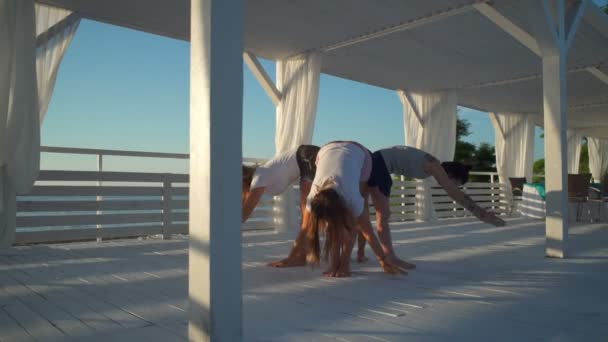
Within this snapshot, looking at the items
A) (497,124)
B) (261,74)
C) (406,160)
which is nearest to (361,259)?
(406,160)

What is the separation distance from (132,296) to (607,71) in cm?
675

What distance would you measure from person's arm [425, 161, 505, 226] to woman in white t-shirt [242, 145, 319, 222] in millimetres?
757

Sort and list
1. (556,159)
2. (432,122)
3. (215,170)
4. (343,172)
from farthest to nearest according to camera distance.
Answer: (432,122) → (556,159) → (343,172) → (215,170)

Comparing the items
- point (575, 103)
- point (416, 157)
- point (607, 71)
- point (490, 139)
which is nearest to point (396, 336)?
point (416, 157)

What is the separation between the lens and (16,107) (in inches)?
131

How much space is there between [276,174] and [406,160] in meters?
0.88

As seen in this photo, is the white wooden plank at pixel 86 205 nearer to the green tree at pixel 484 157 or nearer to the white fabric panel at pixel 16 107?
the white fabric panel at pixel 16 107

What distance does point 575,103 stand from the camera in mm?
8391

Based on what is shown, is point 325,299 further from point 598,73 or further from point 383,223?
point 598,73

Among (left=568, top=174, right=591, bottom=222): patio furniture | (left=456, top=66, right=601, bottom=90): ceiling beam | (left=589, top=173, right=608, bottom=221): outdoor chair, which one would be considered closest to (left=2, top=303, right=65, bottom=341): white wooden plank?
(left=456, top=66, right=601, bottom=90): ceiling beam

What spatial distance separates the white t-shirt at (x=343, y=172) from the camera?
6.92 feet

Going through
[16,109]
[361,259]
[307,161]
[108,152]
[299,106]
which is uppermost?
[299,106]

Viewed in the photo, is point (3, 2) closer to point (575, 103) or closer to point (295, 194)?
point (295, 194)

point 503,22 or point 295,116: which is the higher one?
point 503,22
